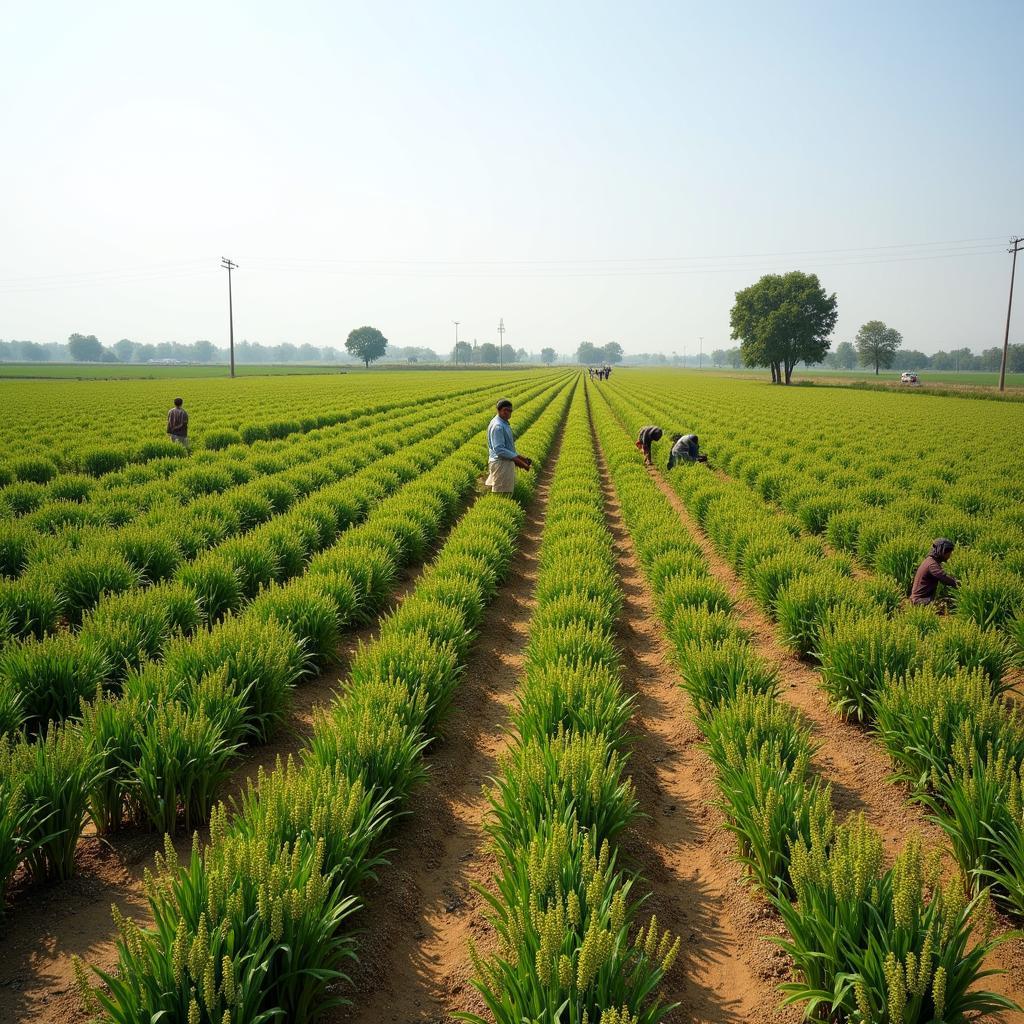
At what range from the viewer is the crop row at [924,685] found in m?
3.30

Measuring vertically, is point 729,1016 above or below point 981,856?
below

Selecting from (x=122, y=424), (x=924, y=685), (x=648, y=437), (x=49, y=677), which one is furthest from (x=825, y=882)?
(x=122, y=424)

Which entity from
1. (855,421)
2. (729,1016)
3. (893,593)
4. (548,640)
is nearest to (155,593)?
(548,640)

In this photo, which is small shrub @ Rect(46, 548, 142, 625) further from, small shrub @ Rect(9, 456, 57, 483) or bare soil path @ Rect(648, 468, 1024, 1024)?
small shrub @ Rect(9, 456, 57, 483)

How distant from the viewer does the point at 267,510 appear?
10984 mm

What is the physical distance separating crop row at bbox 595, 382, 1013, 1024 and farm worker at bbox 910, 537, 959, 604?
285 centimetres

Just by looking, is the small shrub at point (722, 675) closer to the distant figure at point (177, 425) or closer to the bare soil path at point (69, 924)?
the bare soil path at point (69, 924)

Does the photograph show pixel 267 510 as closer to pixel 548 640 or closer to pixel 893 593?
pixel 548 640

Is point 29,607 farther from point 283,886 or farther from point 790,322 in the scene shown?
point 790,322

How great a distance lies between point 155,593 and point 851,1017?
6.14 m

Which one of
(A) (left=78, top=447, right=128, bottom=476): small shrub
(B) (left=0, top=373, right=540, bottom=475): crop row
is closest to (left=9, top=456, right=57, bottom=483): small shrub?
(B) (left=0, top=373, right=540, bottom=475): crop row

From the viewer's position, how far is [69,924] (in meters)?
3.14

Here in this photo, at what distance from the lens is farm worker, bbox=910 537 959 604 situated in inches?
281

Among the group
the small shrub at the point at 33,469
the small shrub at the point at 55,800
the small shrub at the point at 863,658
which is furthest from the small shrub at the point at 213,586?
the small shrub at the point at 33,469
